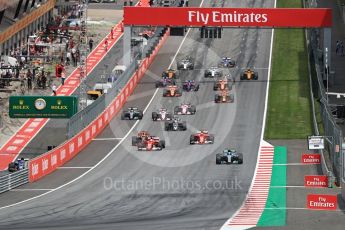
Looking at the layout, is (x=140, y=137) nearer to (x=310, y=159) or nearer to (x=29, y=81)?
(x=310, y=159)

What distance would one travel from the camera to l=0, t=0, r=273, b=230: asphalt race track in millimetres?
49094

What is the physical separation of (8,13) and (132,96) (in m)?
21.2

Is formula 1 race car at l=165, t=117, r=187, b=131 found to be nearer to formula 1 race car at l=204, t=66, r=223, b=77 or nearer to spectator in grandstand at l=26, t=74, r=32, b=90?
spectator in grandstand at l=26, t=74, r=32, b=90

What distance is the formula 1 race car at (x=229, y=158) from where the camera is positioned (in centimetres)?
6225

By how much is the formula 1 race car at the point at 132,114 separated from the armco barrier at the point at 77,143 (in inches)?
43.4

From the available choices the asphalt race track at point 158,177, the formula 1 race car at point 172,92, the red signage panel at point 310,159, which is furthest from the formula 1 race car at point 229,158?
the formula 1 race car at point 172,92

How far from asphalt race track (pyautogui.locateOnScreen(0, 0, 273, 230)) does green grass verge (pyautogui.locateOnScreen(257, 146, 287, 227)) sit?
1428mm

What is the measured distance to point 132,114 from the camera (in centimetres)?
7512

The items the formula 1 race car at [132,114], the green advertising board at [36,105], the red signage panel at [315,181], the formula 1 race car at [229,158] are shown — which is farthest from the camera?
the formula 1 race car at [132,114]

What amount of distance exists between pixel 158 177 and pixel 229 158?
475 cm

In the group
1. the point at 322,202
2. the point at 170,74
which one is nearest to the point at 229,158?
the point at 322,202

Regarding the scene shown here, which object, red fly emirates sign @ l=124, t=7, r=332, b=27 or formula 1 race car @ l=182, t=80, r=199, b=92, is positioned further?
red fly emirates sign @ l=124, t=7, r=332, b=27

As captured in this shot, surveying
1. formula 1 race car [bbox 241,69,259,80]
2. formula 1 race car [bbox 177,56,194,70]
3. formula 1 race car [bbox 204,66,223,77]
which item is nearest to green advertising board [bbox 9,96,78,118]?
formula 1 race car [bbox 204,66,223,77]

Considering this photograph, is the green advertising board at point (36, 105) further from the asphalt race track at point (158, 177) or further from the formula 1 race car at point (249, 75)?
the formula 1 race car at point (249, 75)
